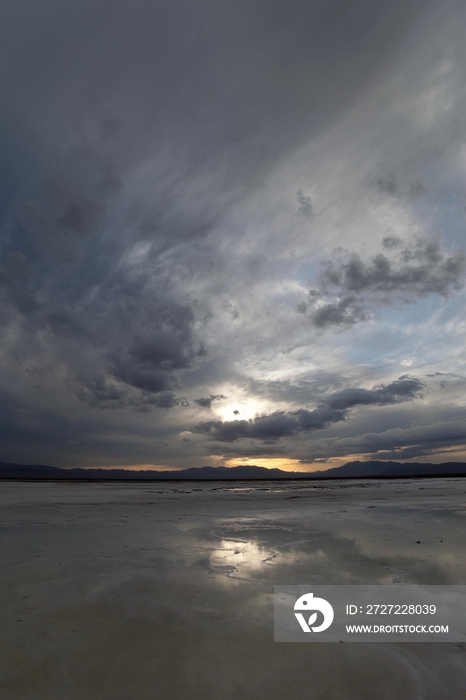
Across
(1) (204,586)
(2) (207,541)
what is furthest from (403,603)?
(2) (207,541)

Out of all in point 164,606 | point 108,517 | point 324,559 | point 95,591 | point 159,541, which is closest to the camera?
point 164,606

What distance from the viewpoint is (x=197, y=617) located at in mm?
5094

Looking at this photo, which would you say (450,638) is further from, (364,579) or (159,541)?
(159,541)

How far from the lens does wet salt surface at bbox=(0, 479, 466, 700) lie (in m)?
3.56

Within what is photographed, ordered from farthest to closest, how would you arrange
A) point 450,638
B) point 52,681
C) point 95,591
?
1. point 95,591
2. point 450,638
3. point 52,681

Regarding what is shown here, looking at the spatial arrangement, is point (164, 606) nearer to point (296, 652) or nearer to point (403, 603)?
point (296, 652)

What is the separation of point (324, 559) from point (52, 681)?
6.01 metres

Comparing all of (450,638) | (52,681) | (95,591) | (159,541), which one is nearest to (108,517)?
(159,541)

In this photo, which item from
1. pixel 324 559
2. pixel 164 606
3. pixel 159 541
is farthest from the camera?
pixel 159 541

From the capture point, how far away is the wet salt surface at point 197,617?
3.56 metres

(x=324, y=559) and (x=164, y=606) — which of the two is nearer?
(x=164, y=606)

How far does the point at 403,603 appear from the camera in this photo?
5.52 m

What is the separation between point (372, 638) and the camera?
4.58 meters

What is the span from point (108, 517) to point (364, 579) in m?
12.4
